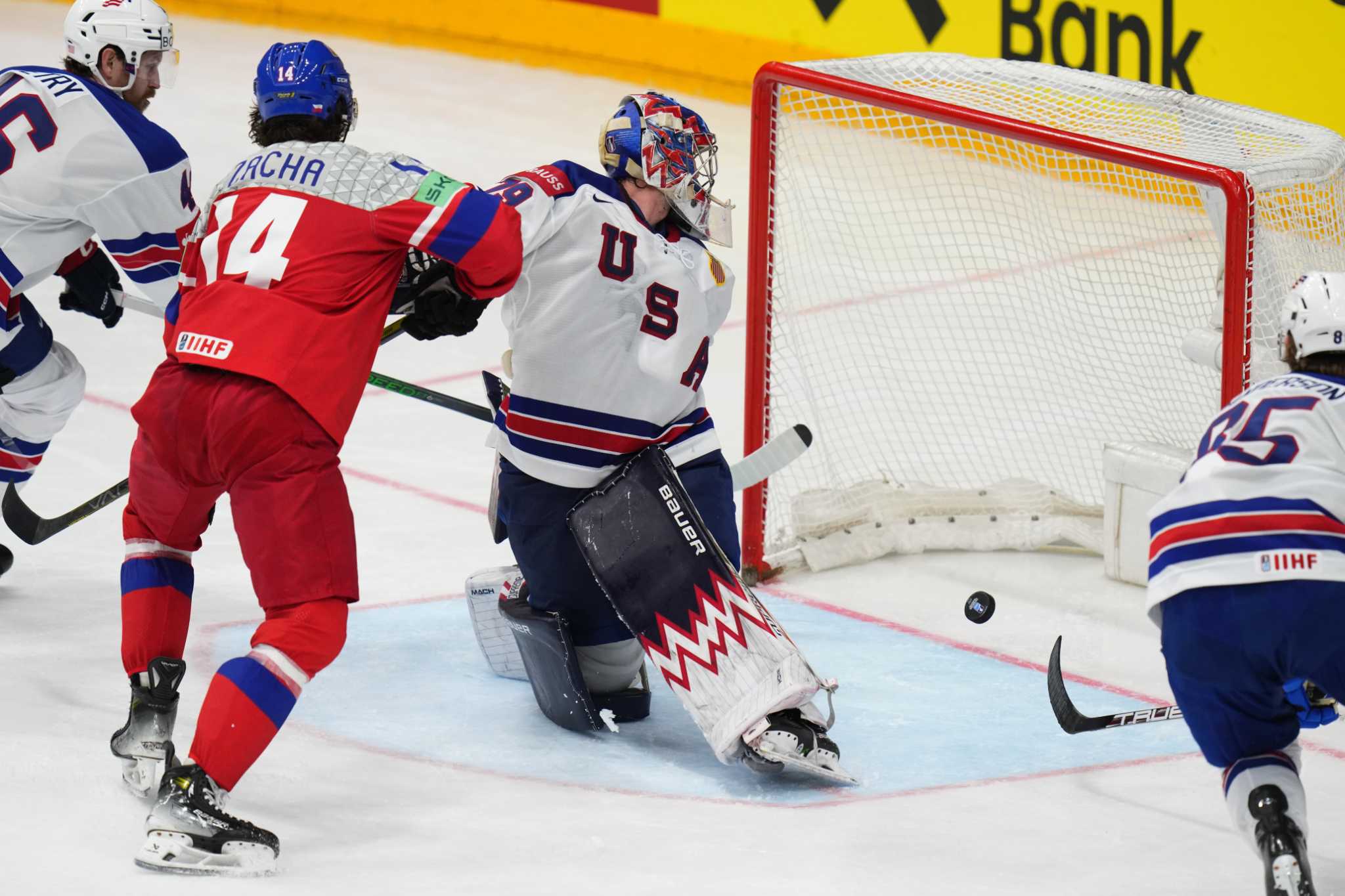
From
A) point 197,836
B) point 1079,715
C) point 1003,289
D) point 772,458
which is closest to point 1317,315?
point 1079,715

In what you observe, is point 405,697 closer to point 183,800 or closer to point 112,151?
point 183,800

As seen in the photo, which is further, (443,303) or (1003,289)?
(1003,289)

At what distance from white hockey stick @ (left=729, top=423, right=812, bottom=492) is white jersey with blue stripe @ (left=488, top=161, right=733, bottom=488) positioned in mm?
491

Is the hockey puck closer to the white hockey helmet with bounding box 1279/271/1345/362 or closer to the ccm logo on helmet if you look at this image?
the ccm logo on helmet

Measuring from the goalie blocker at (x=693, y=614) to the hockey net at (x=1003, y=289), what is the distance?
1045 mm

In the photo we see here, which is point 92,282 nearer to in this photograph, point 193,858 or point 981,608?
point 193,858

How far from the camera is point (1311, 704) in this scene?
3.01 meters

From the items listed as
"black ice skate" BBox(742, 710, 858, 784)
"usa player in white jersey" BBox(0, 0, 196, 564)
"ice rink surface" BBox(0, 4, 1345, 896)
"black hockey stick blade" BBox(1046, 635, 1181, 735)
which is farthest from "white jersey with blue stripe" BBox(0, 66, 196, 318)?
"black hockey stick blade" BBox(1046, 635, 1181, 735)

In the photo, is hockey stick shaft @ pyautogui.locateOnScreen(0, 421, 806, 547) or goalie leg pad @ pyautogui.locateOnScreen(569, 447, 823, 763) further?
hockey stick shaft @ pyautogui.locateOnScreen(0, 421, 806, 547)

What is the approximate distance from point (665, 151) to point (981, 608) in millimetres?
1033

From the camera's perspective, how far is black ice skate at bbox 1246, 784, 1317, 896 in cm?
260

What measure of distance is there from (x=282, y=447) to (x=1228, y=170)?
1863 millimetres

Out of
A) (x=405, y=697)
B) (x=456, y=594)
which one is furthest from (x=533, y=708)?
(x=456, y=594)

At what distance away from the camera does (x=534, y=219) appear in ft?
11.0
